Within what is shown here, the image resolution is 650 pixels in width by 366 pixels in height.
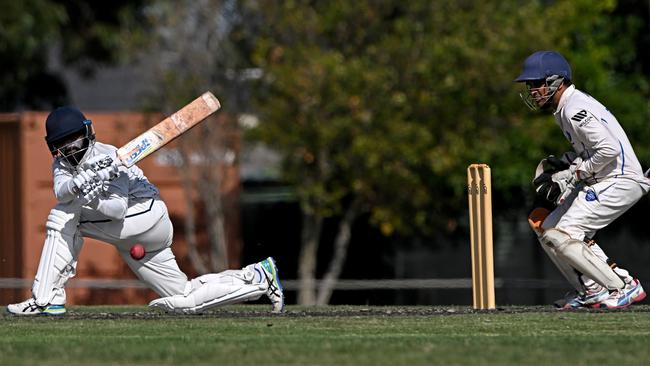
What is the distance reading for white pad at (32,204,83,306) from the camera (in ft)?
27.6

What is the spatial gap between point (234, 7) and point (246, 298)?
10292 millimetres

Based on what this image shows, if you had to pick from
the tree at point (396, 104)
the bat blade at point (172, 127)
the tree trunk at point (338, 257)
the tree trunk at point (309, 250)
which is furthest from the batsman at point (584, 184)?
the tree trunk at point (309, 250)

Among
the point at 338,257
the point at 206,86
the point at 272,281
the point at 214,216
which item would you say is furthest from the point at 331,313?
the point at 206,86

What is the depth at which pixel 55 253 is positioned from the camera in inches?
332

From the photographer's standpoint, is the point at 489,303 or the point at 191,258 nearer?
the point at 489,303

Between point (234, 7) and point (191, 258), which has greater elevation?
point (234, 7)

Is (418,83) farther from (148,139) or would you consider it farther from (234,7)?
(148,139)

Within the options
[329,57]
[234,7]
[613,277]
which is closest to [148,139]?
[613,277]

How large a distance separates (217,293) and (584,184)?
2.29 meters

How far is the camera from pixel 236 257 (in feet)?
59.8

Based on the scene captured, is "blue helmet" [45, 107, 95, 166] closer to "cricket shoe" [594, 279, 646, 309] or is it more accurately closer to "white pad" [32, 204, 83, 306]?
"white pad" [32, 204, 83, 306]

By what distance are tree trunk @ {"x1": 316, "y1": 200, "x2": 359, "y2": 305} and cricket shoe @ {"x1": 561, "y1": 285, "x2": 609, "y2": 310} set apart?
8686 mm

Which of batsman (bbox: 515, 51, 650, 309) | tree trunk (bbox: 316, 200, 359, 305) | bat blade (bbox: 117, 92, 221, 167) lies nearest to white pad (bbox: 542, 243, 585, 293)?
batsman (bbox: 515, 51, 650, 309)

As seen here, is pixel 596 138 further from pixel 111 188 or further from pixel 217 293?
pixel 111 188
